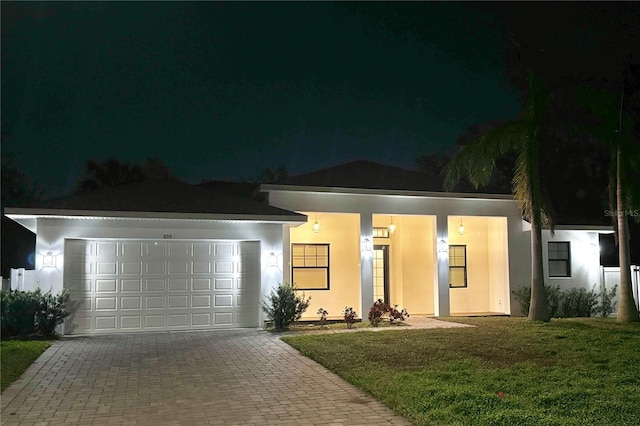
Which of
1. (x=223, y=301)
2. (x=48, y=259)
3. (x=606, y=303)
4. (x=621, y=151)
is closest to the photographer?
(x=48, y=259)

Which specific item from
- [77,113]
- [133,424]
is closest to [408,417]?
[133,424]

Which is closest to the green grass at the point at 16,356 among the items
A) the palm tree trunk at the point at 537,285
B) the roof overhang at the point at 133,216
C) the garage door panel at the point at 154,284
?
the garage door panel at the point at 154,284

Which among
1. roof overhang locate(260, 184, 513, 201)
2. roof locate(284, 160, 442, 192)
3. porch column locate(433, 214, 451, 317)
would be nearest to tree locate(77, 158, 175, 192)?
roof locate(284, 160, 442, 192)

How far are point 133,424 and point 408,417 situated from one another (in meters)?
2.92

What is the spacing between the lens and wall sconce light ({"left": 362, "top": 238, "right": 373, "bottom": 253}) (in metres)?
17.0

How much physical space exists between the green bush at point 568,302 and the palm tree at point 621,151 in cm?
219

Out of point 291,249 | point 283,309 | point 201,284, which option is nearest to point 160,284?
point 201,284

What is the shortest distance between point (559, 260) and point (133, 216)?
43.6 feet

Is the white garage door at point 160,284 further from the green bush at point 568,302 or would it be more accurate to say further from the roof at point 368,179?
the green bush at point 568,302

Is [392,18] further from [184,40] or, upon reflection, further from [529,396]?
[529,396]

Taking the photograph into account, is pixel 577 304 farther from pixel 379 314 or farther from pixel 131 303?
pixel 131 303

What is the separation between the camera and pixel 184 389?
26.2 feet

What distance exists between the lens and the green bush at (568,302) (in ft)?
59.0

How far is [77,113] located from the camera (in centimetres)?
4297
